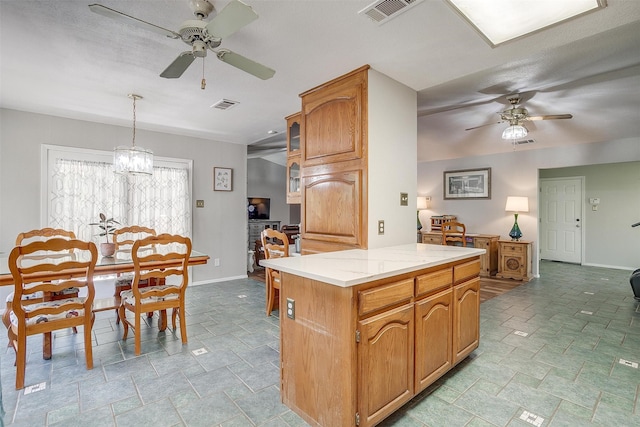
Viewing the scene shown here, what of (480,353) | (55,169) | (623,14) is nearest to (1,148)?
(55,169)

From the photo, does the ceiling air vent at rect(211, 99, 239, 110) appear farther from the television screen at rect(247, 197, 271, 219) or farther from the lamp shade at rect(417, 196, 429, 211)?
the television screen at rect(247, 197, 271, 219)

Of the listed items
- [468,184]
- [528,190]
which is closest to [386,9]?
[528,190]

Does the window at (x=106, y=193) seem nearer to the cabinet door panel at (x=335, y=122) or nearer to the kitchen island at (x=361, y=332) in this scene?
the cabinet door panel at (x=335, y=122)

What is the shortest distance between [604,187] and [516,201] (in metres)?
2.53

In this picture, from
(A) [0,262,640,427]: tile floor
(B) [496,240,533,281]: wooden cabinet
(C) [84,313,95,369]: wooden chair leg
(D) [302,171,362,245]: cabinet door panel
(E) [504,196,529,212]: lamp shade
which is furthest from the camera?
(E) [504,196,529,212]: lamp shade

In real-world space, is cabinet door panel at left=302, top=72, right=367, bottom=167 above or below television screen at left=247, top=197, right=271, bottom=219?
above

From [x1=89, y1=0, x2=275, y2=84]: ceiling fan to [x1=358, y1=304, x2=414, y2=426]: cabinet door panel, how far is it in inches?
66.4

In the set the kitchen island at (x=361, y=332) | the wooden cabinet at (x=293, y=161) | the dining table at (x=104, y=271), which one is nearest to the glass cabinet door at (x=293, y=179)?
the wooden cabinet at (x=293, y=161)

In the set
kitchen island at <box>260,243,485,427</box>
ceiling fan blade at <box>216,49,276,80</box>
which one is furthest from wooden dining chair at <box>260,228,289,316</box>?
ceiling fan blade at <box>216,49,276,80</box>

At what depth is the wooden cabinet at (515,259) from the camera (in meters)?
5.52

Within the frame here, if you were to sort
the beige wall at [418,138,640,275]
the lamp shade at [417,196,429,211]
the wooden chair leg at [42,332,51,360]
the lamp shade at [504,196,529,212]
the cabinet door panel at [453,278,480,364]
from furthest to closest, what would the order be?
the lamp shade at [417,196,429,211] < the lamp shade at [504,196,529,212] < the beige wall at [418,138,640,275] < the wooden chair leg at [42,332,51,360] < the cabinet door panel at [453,278,480,364]

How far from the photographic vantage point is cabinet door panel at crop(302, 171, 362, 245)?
2.75m

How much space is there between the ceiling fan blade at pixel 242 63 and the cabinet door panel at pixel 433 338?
1.86 metres

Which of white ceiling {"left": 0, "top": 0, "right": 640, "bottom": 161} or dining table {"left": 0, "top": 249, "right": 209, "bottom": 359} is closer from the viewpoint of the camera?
white ceiling {"left": 0, "top": 0, "right": 640, "bottom": 161}
